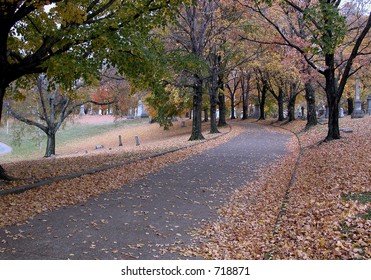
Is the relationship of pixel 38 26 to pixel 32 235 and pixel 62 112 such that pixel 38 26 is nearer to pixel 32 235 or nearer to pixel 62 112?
pixel 32 235

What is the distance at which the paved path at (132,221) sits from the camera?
5289 millimetres

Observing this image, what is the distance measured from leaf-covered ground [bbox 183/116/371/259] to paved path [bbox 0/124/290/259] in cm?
54

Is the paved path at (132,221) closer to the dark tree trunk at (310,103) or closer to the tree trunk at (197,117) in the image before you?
the tree trunk at (197,117)

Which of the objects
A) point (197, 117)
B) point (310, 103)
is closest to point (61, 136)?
point (197, 117)

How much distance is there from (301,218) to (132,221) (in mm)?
3066

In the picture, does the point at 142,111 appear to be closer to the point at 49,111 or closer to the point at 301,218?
the point at 49,111

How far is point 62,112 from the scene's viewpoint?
81.9 feet

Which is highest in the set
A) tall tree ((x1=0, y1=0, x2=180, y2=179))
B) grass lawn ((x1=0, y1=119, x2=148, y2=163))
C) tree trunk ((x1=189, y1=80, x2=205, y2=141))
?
tall tree ((x1=0, y1=0, x2=180, y2=179))

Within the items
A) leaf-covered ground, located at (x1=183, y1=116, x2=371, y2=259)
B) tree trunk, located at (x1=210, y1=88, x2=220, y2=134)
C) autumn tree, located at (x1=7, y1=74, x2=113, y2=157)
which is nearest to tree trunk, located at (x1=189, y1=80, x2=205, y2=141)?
tree trunk, located at (x1=210, y1=88, x2=220, y2=134)

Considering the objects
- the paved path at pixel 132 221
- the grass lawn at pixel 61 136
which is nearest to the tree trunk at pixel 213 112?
the paved path at pixel 132 221

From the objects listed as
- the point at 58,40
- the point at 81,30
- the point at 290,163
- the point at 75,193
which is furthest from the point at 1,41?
the point at 290,163

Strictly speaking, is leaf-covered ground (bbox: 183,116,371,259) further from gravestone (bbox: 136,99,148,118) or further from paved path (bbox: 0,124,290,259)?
gravestone (bbox: 136,99,148,118)

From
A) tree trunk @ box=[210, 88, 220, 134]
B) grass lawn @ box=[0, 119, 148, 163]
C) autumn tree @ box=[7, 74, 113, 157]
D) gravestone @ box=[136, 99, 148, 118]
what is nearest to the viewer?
autumn tree @ box=[7, 74, 113, 157]

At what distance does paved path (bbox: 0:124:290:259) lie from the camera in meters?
5.29
